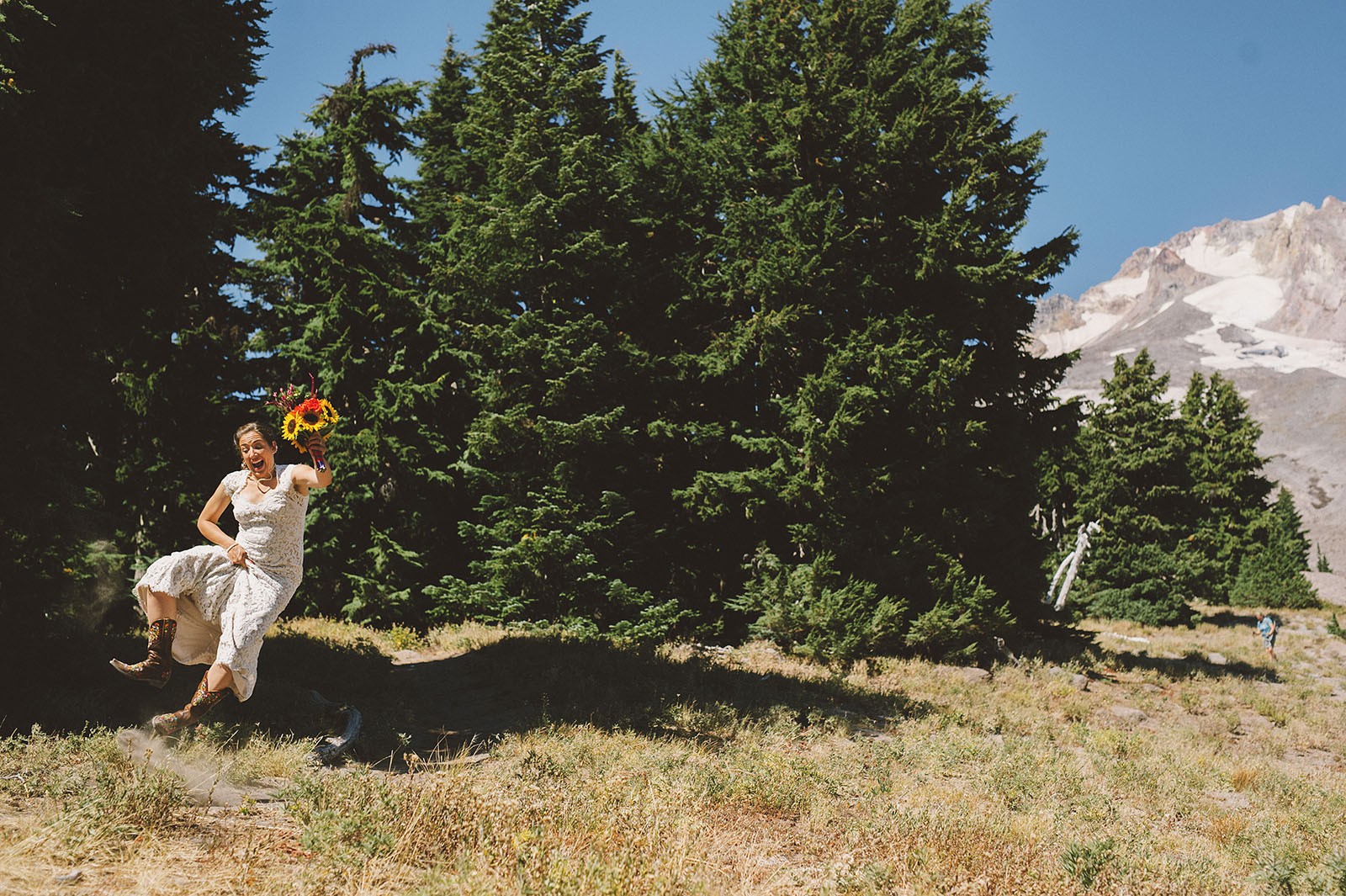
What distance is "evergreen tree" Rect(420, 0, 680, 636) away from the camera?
14.8m

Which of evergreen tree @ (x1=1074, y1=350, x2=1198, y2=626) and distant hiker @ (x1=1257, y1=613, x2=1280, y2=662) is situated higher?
evergreen tree @ (x1=1074, y1=350, x2=1198, y2=626)

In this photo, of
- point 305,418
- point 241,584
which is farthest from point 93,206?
point 241,584

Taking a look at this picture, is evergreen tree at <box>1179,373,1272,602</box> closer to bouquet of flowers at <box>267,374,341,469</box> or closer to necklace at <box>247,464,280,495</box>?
bouquet of flowers at <box>267,374,341,469</box>

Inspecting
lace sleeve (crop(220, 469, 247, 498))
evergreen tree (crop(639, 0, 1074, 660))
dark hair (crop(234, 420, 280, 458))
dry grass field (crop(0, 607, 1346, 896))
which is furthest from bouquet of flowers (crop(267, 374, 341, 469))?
evergreen tree (crop(639, 0, 1074, 660))

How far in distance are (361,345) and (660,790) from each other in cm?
1524

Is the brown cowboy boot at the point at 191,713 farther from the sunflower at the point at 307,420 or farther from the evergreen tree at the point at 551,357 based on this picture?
the evergreen tree at the point at 551,357

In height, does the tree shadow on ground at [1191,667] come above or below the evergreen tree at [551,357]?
below

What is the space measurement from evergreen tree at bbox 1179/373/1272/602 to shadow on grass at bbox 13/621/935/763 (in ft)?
110

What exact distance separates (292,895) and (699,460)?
13.8 m

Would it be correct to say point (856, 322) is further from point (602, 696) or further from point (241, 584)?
point (241, 584)

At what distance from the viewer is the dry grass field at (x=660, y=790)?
12.2 ft

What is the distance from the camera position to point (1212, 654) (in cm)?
2275

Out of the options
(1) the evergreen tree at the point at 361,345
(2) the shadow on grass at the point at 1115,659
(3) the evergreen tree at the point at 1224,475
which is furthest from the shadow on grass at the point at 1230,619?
(1) the evergreen tree at the point at 361,345

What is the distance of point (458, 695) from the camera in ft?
32.4
